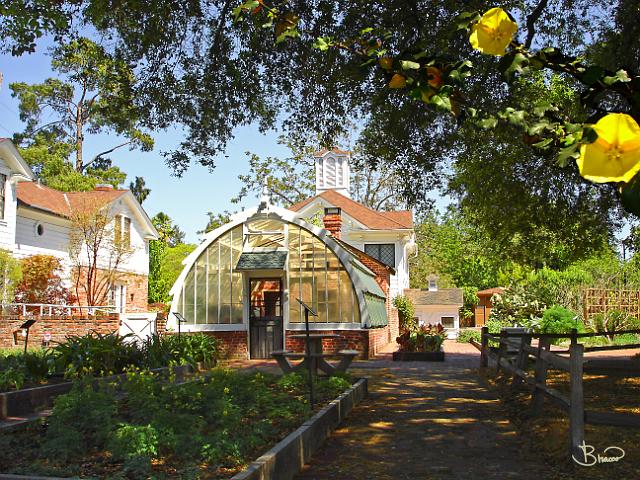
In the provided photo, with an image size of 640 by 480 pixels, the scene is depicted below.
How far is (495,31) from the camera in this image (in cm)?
221

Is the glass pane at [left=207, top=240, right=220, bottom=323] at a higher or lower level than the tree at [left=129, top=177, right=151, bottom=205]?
lower

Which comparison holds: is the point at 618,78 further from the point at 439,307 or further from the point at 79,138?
the point at 79,138

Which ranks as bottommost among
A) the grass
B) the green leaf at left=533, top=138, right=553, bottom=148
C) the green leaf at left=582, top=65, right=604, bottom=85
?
the grass

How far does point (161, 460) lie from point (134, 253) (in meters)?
27.6

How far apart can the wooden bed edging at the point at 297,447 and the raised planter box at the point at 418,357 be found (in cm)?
1038

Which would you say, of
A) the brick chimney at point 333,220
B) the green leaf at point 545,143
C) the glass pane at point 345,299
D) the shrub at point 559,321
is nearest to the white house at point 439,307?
the shrub at point 559,321

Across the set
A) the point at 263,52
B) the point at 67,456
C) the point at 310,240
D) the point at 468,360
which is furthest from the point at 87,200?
the point at 67,456

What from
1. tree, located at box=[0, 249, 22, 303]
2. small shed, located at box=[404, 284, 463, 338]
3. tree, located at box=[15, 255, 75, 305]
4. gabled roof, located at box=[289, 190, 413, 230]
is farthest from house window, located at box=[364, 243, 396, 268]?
tree, located at box=[0, 249, 22, 303]

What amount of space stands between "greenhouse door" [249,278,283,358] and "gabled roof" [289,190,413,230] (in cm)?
1248

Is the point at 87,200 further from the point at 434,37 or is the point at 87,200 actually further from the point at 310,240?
the point at 434,37

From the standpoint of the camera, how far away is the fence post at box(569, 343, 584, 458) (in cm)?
645

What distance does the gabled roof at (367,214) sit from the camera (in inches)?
1293

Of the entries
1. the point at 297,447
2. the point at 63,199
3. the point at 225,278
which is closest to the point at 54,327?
the point at 225,278

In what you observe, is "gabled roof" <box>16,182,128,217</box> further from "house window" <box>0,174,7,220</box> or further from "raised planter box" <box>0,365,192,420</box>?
"raised planter box" <box>0,365,192,420</box>
